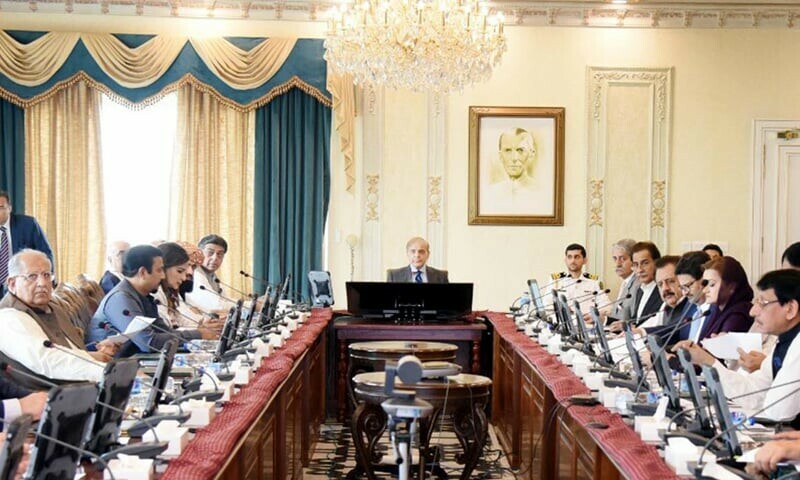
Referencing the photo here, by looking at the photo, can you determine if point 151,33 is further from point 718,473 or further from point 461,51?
point 718,473

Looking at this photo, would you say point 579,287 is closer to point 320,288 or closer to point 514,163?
point 514,163

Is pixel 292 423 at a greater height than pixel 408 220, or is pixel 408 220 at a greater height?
pixel 408 220

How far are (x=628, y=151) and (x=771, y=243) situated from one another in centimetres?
152

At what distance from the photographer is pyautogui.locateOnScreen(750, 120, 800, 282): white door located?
880 centimetres

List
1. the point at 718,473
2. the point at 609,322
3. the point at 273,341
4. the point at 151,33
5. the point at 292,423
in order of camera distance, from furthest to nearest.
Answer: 1. the point at 151,33
2. the point at 609,322
3. the point at 273,341
4. the point at 292,423
5. the point at 718,473

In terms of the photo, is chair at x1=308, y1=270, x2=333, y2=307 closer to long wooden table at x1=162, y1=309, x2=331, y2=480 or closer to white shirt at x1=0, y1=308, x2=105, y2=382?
long wooden table at x1=162, y1=309, x2=331, y2=480

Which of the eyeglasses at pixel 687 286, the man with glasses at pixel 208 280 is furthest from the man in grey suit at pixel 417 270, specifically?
the eyeglasses at pixel 687 286

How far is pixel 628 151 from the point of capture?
8.81m

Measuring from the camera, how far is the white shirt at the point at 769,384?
3.23 meters

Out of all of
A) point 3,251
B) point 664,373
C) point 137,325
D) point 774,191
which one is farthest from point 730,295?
point 3,251

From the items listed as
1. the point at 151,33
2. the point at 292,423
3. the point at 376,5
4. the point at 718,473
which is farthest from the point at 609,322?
the point at 718,473

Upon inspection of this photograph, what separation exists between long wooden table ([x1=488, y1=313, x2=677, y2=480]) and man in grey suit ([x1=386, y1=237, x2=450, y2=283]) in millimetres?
858

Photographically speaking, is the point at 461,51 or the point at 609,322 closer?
the point at 461,51

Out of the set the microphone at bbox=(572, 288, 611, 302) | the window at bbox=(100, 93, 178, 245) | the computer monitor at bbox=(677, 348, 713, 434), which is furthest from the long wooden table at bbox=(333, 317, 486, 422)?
the computer monitor at bbox=(677, 348, 713, 434)
